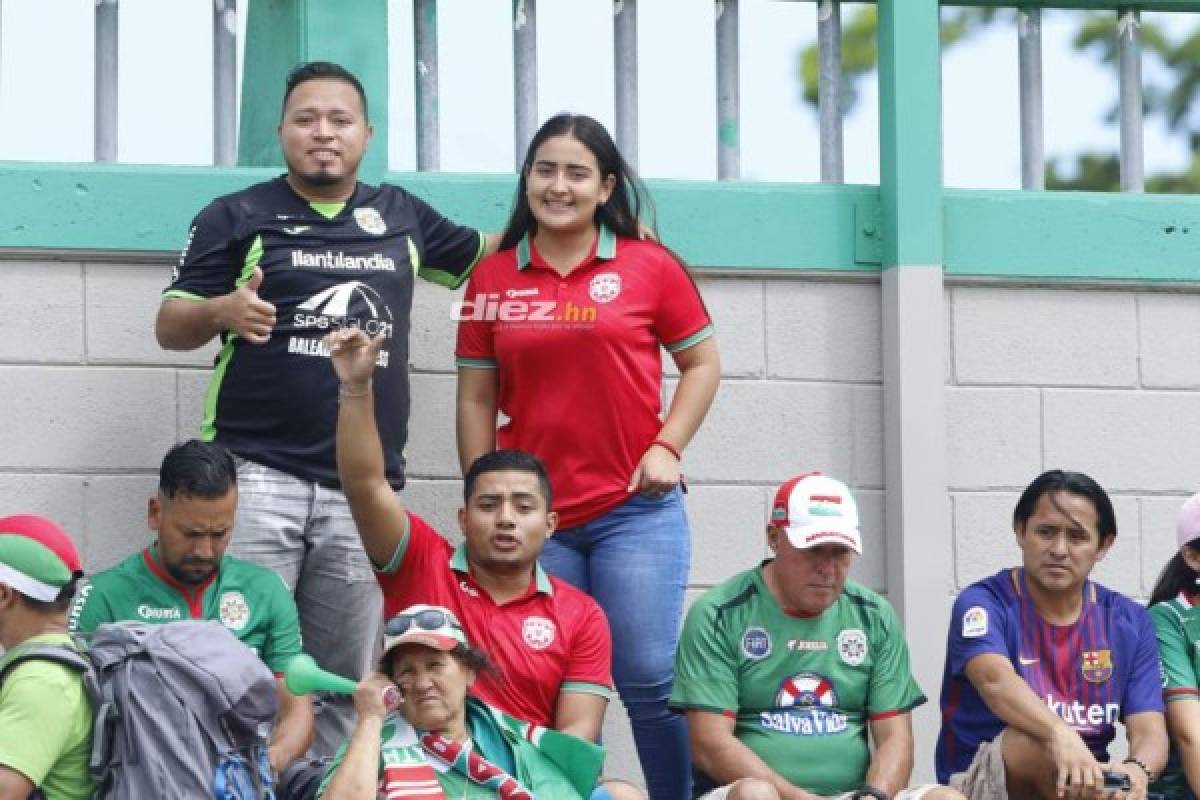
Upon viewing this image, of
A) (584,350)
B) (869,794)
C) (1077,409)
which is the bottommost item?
(869,794)

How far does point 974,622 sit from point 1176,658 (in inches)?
23.5

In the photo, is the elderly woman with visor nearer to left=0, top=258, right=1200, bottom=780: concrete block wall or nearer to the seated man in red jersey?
the seated man in red jersey

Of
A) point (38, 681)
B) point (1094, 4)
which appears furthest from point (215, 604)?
point (1094, 4)

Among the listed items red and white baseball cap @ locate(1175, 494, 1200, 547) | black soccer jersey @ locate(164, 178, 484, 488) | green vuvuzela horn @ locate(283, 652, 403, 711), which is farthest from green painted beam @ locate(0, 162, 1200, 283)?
green vuvuzela horn @ locate(283, 652, 403, 711)

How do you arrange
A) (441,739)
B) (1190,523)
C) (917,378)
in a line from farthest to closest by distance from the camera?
(917,378) → (1190,523) → (441,739)

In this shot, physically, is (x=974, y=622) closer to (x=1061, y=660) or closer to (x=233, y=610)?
(x=1061, y=660)

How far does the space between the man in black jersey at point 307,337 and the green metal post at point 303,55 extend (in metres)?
0.54

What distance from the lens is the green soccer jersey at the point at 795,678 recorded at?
238 inches

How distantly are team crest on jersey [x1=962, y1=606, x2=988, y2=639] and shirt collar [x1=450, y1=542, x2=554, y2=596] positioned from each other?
114 cm

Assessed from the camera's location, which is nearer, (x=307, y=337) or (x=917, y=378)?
(x=307, y=337)

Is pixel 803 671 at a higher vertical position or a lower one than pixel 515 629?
lower

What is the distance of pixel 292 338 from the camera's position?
6.34 metres

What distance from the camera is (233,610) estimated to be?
6.07 m

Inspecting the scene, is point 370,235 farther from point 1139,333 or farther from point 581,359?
point 1139,333
